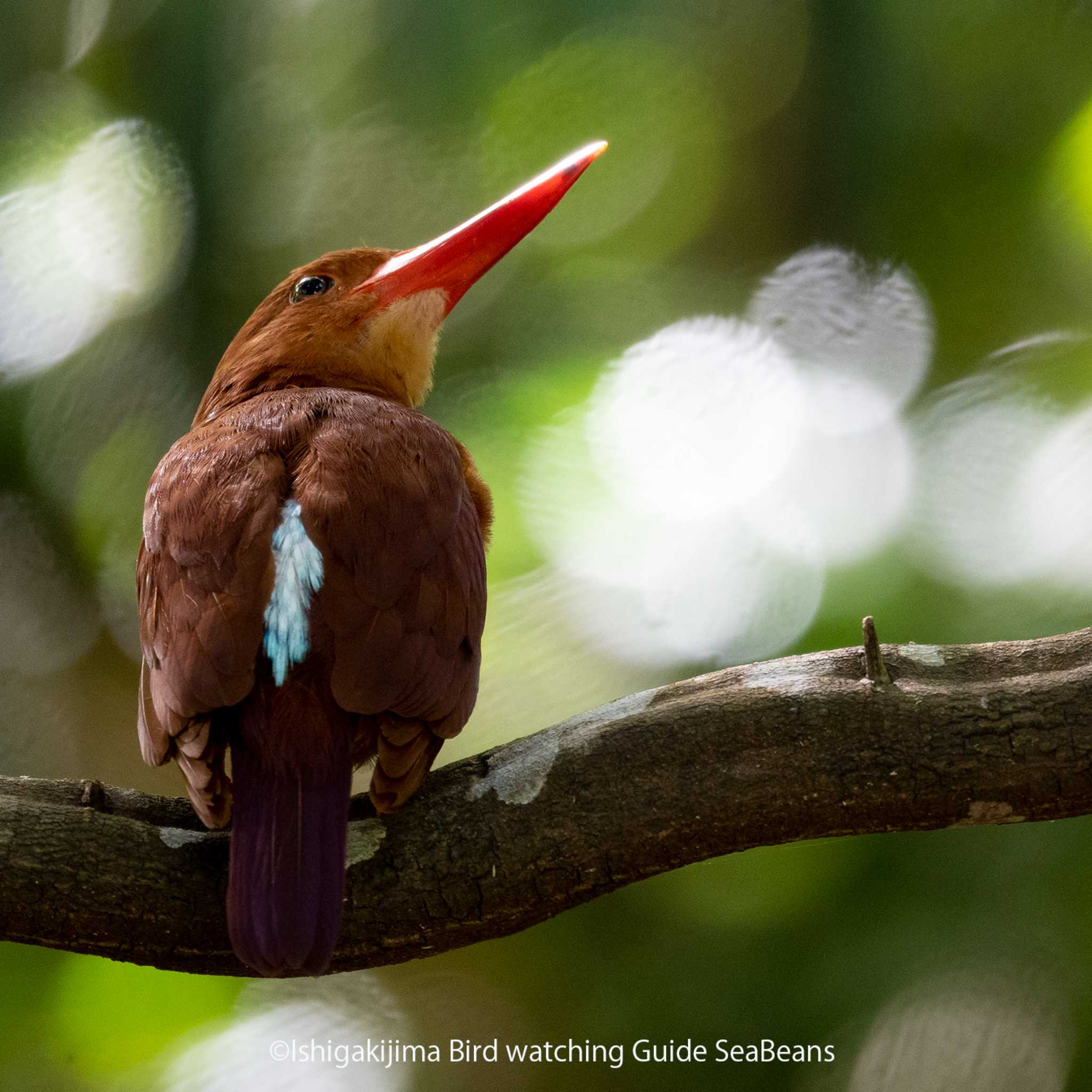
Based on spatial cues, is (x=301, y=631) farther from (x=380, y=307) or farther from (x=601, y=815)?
(x=380, y=307)

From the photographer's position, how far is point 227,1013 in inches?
93.1

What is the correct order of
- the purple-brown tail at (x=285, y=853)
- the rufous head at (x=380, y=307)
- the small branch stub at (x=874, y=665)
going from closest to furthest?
1. the purple-brown tail at (x=285, y=853)
2. the small branch stub at (x=874, y=665)
3. the rufous head at (x=380, y=307)

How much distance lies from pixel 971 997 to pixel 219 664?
1831mm

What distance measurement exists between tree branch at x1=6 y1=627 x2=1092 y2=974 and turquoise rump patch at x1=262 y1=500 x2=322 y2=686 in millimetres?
Result: 191

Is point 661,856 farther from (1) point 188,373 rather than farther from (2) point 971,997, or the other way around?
(1) point 188,373

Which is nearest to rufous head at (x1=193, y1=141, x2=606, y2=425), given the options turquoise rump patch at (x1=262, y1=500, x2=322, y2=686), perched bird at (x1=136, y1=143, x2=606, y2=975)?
perched bird at (x1=136, y1=143, x2=606, y2=975)

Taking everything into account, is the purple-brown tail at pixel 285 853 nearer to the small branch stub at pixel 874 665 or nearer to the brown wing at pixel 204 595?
the brown wing at pixel 204 595

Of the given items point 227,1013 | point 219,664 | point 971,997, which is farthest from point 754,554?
point 219,664

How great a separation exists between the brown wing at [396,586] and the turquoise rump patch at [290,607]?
0.04 feet

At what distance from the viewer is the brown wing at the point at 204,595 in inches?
41.8

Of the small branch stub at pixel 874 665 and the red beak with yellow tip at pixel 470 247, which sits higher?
the red beak with yellow tip at pixel 470 247

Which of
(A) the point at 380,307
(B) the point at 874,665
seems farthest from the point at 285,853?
(A) the point at 380,307

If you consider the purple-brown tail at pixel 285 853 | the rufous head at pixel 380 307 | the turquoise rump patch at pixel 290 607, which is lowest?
the purple-brown tail at pixel 285 853

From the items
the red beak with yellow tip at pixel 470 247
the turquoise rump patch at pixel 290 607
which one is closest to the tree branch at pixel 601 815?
the turquoise rump patch at pixel 290 607
